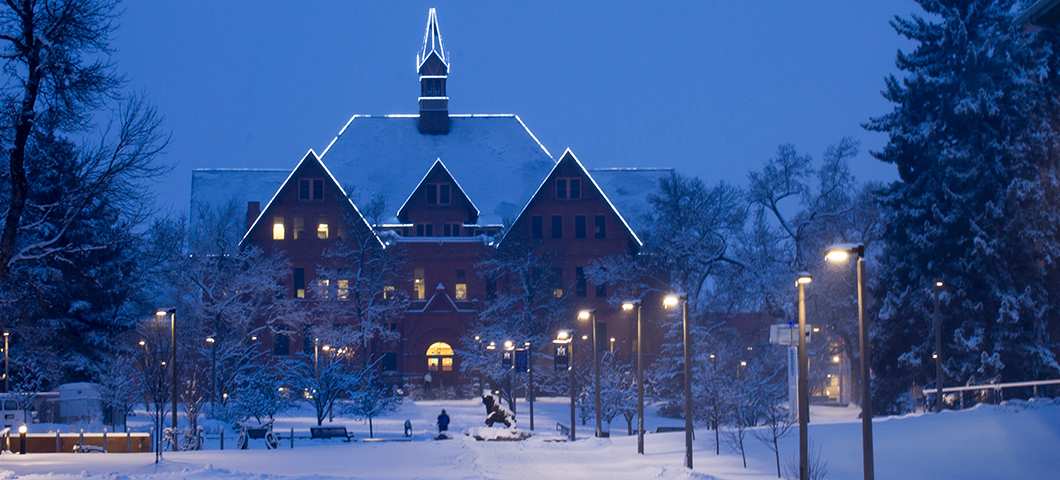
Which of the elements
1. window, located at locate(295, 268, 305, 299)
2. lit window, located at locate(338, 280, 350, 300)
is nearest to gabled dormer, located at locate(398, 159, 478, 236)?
lit window, located at locate(338, 280, 350, 300)

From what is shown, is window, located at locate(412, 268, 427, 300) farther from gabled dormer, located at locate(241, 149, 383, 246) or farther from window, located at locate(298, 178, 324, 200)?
window, located at locate(298, 178, 324, 200)

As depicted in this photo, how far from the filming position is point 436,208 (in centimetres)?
7038

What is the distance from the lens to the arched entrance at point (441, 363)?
218ft

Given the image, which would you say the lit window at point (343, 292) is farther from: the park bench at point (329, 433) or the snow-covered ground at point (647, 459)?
the snow-covered ground at point (647, 459)

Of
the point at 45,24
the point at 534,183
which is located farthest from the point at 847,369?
the point at 45,24

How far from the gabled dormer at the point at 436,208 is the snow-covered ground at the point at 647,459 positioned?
38.7 metres

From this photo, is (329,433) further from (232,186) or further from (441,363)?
(232,186)

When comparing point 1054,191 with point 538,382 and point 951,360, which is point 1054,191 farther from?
point 538,382

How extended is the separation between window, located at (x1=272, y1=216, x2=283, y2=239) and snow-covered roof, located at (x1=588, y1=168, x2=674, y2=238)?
86.3 feet

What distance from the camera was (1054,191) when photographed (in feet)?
113

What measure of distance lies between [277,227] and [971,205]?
4833 cm

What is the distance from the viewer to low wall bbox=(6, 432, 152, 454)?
26.5m

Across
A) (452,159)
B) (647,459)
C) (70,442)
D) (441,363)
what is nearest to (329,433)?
(70,442)

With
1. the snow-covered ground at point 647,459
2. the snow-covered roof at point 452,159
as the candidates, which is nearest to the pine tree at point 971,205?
the snow-covered ground at point 647,459
